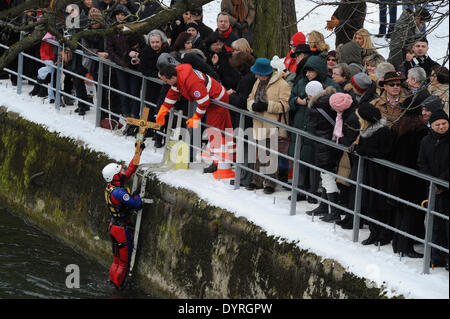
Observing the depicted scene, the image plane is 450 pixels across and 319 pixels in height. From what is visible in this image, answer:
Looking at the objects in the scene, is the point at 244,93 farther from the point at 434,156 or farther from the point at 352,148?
the point at 434,156

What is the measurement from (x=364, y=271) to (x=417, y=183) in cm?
114

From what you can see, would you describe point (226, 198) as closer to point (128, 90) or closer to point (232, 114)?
point (232, 114)

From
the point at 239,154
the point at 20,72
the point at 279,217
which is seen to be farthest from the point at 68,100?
the point at 279,217

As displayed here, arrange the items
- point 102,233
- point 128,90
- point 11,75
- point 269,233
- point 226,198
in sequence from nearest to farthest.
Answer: point 269,233 < point 226,198 < point 102,233 < point 128,90 < point 11,75

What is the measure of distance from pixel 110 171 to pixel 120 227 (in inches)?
29.7

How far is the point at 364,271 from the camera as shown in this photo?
9.29 meters

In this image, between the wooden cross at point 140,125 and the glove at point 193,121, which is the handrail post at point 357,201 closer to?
the glove at point 193,121

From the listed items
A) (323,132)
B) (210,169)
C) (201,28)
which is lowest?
(210,169)

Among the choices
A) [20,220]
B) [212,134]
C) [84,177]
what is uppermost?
[212,134]

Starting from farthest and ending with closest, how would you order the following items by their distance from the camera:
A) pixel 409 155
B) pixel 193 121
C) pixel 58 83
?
pixel 58 83 < pixel 193 121 < pixel 409 155

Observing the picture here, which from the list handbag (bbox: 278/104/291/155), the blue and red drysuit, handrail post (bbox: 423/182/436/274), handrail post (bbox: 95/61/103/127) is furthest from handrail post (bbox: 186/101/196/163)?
handrail post (bbox: 423/182/436/274)

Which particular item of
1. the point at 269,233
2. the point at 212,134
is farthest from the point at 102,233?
the point at 269,233

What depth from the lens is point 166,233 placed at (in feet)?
39.7

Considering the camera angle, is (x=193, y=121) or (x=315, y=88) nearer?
(x=315, y=88)
